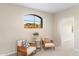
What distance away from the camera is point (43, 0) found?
1.68 meters

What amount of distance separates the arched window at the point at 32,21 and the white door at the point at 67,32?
0.61 m

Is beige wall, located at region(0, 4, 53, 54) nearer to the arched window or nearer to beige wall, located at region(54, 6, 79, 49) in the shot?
the arched window

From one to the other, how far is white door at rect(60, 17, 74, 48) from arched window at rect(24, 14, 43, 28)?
61cm

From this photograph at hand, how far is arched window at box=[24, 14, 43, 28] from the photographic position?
255 centimetres

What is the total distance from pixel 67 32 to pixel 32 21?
0.99m

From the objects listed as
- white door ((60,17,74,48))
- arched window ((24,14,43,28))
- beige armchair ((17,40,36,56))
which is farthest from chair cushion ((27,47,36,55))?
white door ((60,17,74,48))

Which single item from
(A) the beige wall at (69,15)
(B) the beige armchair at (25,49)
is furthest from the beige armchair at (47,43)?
(B) the beige armchair at (25,49)

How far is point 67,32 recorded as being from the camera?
2.80 metres

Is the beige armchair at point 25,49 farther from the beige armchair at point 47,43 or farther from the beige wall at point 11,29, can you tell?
the beige armchair at point 47,43

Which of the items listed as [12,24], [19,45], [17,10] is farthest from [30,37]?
[17,10]

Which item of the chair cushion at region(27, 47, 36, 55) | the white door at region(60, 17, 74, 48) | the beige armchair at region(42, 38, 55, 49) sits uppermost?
the white door at region(60, 17, 74, 48)

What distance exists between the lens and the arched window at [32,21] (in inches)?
101

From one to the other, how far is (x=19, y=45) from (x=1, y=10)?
0.97 metres

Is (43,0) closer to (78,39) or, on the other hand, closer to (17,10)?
(17,10)
